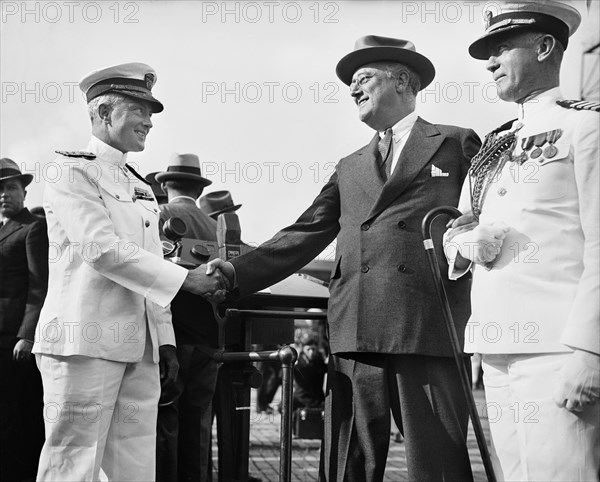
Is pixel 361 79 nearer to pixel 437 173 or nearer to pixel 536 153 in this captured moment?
pixel 437 173

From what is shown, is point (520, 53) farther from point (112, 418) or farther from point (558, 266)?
point (112, 418)

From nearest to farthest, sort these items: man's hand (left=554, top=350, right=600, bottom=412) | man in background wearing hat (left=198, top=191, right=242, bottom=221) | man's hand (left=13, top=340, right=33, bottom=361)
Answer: man's hand (left=554, top=350, right=600, bottom=412)
man's hand (left=13, top=340, right=33, bottom=361)
man in background wearing hat (left=198, top=191, right=242, bottom=221)

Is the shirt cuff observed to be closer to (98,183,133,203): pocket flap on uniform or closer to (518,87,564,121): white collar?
(98,183,133,203): pocket flap on uniform

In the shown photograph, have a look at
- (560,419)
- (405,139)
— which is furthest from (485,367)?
(405,139)

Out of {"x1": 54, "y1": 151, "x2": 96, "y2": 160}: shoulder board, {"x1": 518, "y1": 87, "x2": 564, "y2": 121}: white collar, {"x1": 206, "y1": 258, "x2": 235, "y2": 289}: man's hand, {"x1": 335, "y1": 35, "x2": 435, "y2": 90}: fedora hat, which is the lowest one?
{"x1": 206, "y1": 258, "x2": 235, "y2": 289}: man's hand

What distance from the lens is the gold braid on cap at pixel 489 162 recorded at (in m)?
3.16

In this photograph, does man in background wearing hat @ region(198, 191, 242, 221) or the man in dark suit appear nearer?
the man in dark suit

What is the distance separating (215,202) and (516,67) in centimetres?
500

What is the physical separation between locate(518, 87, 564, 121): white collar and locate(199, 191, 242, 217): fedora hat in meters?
4.73

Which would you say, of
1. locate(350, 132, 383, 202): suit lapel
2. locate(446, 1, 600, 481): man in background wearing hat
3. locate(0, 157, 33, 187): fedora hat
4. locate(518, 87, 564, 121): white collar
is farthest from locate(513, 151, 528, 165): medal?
locate(0, 157, 33, 187): fedora hat

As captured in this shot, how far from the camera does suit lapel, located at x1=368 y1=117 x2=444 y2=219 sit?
12.3 feet

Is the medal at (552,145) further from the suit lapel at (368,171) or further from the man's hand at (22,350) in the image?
the man's hand at (22,350)

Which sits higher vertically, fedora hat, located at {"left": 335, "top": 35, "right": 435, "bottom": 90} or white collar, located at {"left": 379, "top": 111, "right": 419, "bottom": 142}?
fedora hat, located at {"left": 335, "top": 35, "right": 435, "bottom": 90}

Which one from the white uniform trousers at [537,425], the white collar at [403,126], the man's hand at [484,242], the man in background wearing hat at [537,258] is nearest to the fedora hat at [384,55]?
the white collar at [403,126]
